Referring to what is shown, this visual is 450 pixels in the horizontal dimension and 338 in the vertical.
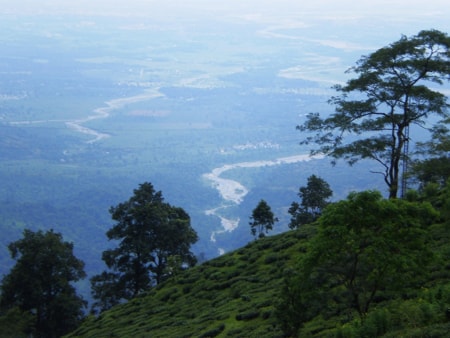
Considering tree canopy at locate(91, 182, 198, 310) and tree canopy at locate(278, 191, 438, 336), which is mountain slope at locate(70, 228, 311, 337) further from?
tree canopy at locate(91, 182, 198, 310)

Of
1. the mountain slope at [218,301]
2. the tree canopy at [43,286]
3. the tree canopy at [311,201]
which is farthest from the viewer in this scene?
the tree canopy at [311,201]

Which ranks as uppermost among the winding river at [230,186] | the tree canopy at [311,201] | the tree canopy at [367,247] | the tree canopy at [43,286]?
the winding river at [230,186]

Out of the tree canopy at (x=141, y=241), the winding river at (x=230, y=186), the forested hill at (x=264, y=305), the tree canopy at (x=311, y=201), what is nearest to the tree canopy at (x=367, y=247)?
the forested hill at (x=264, y=305)

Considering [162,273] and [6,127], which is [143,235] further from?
[6,127]

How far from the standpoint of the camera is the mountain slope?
1889cm

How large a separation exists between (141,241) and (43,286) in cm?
584

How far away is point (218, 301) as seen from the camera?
74.4ft

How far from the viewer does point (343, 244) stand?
13008 mm

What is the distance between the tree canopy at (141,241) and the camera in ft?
116

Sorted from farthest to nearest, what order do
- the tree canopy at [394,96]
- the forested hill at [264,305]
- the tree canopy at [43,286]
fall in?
the tree canopy at [43,286] < the tree canopy at [394,96] < the forested hill at [264,305]

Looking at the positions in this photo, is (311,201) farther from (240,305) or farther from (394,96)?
(240,305)

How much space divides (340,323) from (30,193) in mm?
115680

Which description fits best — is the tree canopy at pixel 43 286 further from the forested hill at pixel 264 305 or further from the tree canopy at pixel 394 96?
the tree canopy at pixel 394 96

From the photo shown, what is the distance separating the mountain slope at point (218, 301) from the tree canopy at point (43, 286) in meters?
5.54
